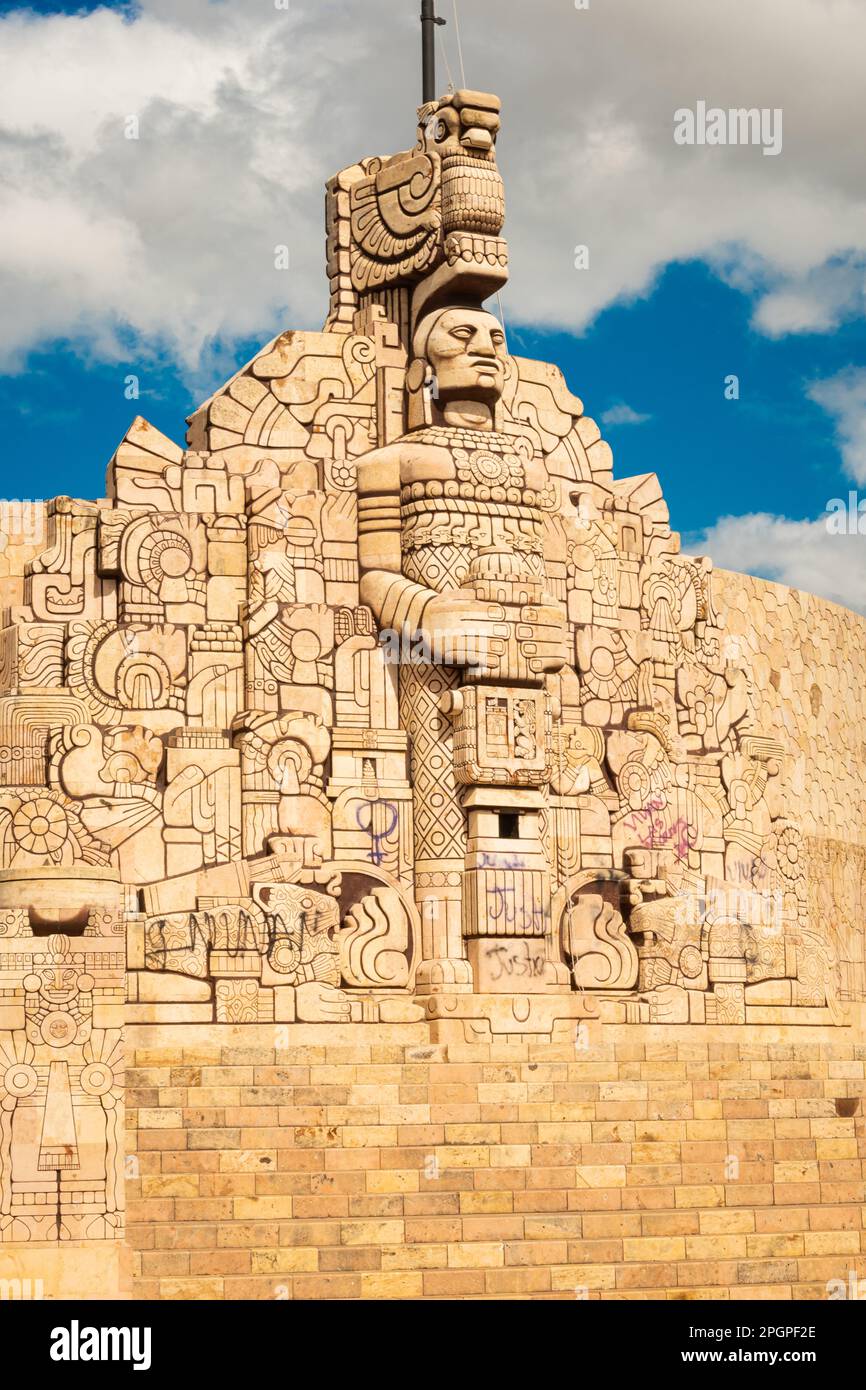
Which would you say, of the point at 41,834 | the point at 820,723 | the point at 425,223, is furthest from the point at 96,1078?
the point at 820,723

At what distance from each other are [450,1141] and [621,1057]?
1.71 meters

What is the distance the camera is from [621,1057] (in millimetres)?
16719

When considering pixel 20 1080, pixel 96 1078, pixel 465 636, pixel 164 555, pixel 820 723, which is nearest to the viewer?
pixel 20 1080

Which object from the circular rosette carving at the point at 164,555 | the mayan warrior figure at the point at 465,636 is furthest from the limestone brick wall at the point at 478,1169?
the circular rosette carving at the point at 164,555

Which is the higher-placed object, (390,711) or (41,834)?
(390,711)

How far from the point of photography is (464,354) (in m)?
18.3

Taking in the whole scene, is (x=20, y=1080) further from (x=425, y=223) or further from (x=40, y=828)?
(x=425, y=223)

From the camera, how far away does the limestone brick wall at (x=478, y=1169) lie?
14.8 m

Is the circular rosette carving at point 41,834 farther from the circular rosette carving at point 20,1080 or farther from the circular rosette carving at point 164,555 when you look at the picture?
the circular rosette carving at point 20,1080

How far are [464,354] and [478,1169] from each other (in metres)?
6.76

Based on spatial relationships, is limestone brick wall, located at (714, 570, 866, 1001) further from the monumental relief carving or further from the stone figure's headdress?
the stone figure's headdress

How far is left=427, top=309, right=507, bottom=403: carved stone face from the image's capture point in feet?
60.1

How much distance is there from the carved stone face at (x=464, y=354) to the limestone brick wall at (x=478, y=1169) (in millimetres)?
5371

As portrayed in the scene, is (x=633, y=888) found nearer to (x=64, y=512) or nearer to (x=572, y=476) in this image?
(x=572, y=476)
